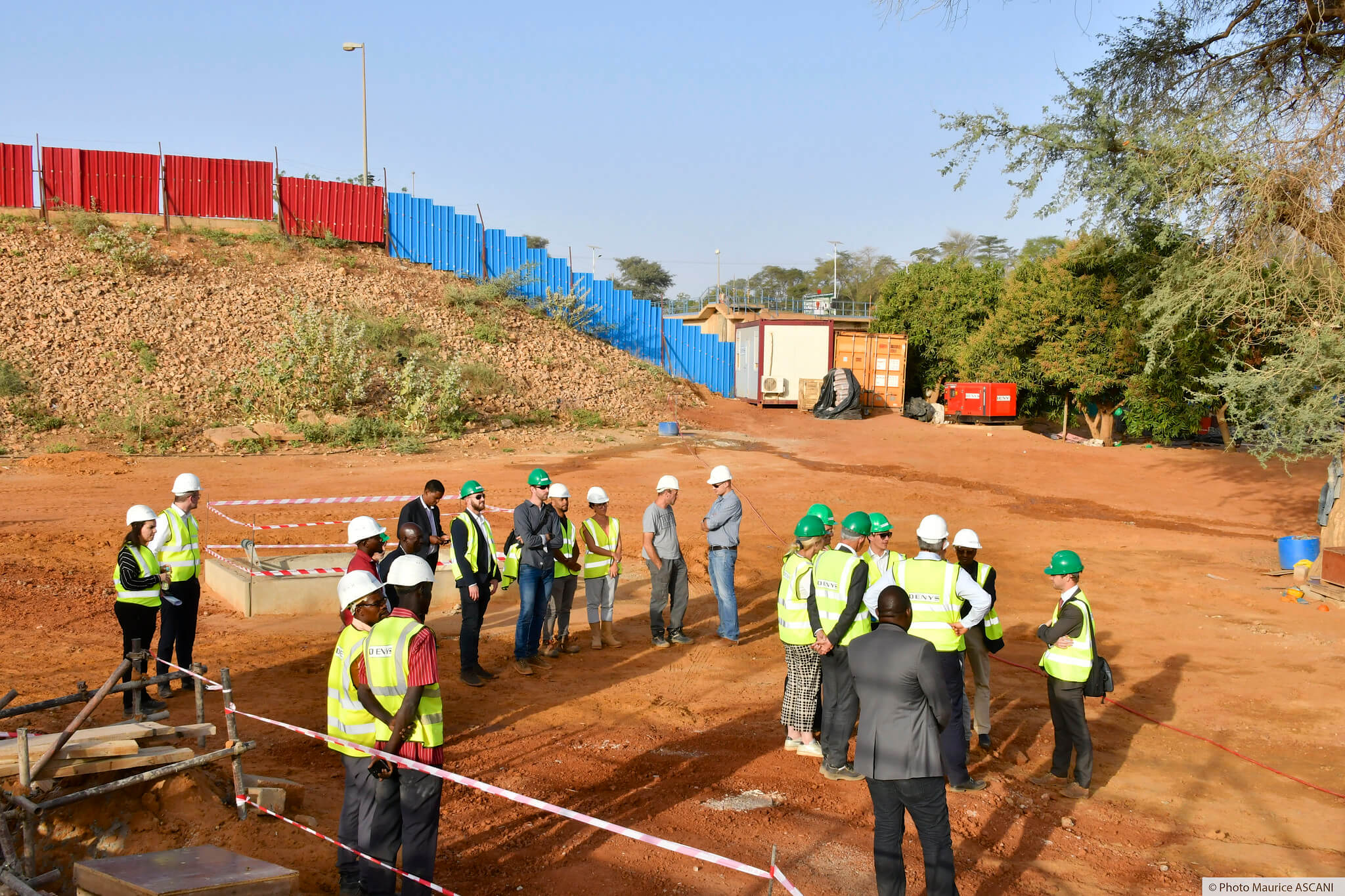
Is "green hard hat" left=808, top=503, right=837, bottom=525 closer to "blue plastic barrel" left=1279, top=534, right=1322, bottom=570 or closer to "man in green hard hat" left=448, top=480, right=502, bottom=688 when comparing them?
"man in green hard hat" left=448, top=480, right=502, bottom=688

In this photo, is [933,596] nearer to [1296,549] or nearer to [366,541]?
[366,541]

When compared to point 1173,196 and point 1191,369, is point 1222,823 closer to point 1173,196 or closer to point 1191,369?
point 1173,196

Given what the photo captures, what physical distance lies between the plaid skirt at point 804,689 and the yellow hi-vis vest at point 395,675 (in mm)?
3190

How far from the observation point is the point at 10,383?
72.3ft

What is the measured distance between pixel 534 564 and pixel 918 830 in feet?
16.4

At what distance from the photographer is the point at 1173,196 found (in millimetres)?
14008

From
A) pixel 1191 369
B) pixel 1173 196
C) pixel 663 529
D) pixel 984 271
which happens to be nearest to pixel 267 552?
pixel 663 529

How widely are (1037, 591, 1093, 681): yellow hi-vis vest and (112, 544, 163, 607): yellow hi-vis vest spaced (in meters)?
6.59

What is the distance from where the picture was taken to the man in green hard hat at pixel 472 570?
8.15 meters

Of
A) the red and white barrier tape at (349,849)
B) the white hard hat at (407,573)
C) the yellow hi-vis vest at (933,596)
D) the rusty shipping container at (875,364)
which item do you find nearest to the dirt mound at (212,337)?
the rusty shipping container at (875,364)

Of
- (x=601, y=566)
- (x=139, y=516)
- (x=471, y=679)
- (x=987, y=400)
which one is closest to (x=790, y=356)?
(x=987, y=400)

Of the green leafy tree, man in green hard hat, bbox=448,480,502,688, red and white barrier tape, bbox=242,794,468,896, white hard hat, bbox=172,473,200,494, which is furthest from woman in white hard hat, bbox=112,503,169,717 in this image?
the green leafy tree

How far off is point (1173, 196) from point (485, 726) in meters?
12.7

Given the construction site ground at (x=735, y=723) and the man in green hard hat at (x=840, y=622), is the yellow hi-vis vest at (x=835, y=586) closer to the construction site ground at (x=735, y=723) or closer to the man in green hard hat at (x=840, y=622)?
the man in green hard hat at (x=840, y=622)
